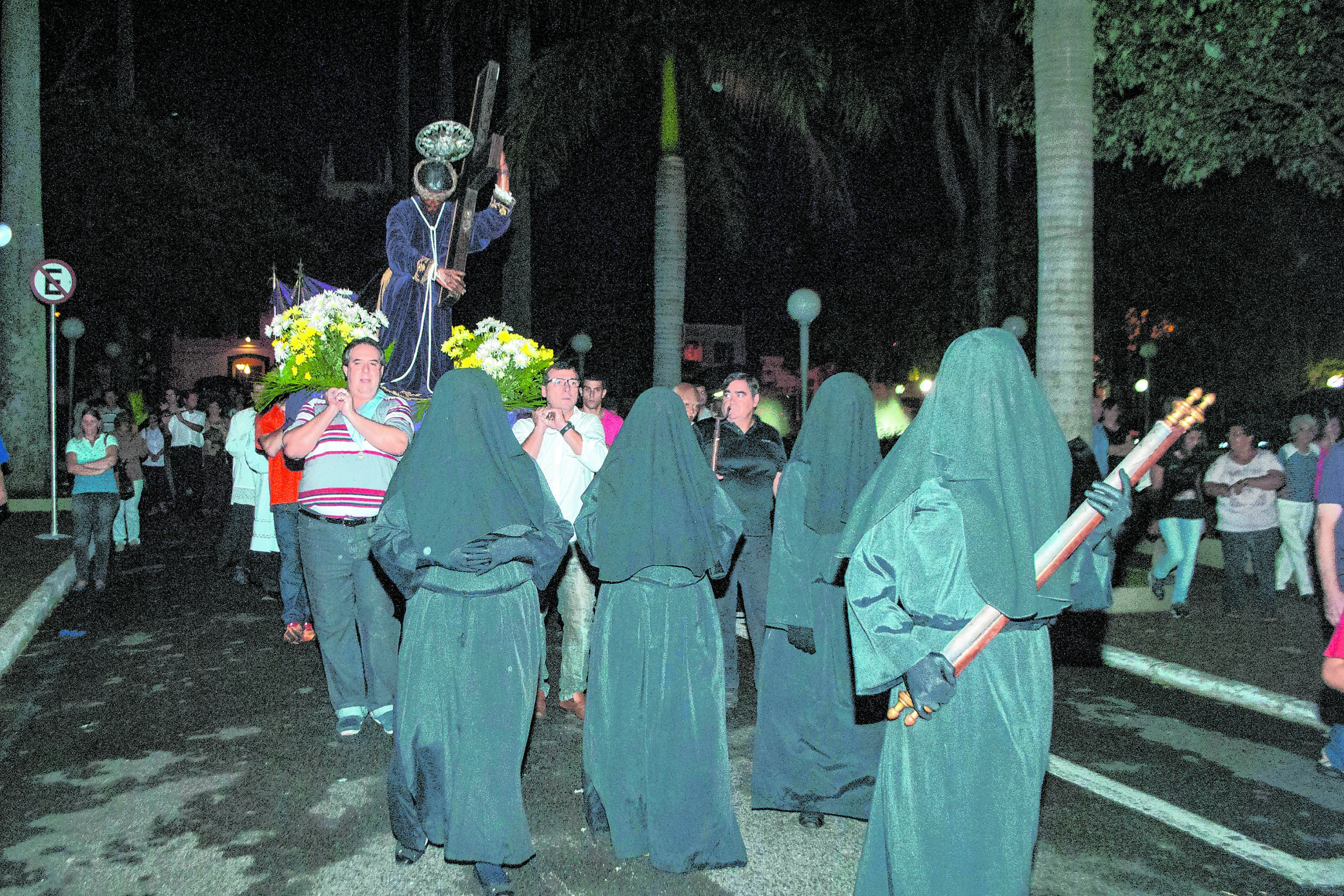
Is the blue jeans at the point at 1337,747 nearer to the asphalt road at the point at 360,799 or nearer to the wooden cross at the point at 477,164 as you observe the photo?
the asphalt road at the point at 360,799

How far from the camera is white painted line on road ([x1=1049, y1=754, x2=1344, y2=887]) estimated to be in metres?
4.35

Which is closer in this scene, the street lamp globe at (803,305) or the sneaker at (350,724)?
the sneaker at (350,724)

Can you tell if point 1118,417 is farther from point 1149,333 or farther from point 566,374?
point 1149,333

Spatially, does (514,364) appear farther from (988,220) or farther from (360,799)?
(988,220)

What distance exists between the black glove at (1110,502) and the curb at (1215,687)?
440 centimetres

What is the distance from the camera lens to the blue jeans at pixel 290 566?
828 cm

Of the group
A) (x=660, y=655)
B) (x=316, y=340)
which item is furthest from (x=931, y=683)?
(x=316, y=340)

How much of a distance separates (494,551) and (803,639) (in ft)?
4.97

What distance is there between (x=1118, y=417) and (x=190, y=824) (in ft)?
37.9

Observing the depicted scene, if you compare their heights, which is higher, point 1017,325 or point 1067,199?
point 1017,325

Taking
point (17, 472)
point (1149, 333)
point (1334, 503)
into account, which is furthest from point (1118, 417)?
point (1149, 333)

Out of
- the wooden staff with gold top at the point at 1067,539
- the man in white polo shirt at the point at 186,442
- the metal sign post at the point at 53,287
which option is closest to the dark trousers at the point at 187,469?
the man in white polo shirt at the point at 186,442

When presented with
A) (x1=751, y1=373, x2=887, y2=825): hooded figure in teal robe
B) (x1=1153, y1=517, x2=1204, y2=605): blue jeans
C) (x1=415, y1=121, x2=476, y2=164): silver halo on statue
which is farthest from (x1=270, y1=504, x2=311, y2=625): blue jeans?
(x1=1153, y1=517, x2=1204, y2=605): blue jeans

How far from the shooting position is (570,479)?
6.46m
